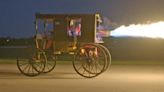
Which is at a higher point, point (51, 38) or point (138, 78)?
point (51, 38)

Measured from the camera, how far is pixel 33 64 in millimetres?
20000

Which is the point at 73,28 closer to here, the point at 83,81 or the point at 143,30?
the point at 83,81

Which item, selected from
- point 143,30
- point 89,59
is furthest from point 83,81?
point 143,30

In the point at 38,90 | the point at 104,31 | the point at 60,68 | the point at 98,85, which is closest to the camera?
the point at 38,90

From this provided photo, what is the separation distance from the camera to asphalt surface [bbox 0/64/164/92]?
1612 cm

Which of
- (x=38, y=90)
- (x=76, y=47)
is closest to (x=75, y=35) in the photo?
(x=76, y=47)

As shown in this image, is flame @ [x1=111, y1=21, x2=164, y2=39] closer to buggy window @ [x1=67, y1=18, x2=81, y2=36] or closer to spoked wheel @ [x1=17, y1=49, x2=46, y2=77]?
buggy window @ [x1=67, y1=18, x2=81, y2=36]

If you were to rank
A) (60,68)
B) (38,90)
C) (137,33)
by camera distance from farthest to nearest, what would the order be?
(137,33)
(60,68)
(38,90)

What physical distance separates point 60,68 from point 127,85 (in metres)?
6.90

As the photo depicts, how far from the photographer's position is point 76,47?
65.5 feet

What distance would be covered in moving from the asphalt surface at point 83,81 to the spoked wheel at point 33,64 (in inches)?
8.7

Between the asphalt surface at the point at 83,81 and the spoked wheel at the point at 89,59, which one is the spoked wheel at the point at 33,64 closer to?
the asphalt surface at the point at 83,81

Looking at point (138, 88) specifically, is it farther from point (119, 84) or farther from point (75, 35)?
point (75, 35)

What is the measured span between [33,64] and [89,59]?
1858mm
